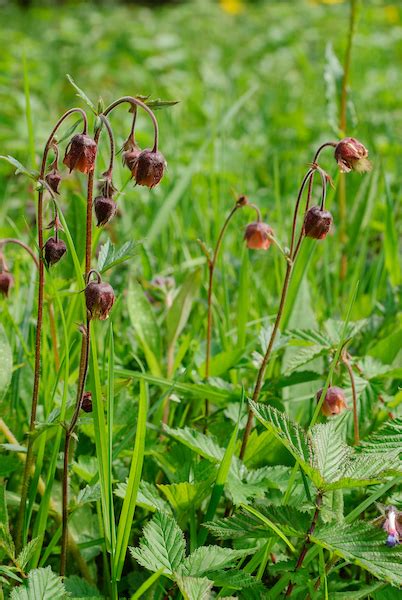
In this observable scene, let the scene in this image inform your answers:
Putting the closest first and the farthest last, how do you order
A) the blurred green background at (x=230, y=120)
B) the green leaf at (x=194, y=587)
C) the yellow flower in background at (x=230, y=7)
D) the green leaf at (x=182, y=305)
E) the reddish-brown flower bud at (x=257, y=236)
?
the green leaf at (x=194, y=587) < the reddish-brown flower bud at (x=257, y=236) < the green leaf at (x=182, y=305) < the blurred green background at (x=230, y=120) < the yellow flower in background at (x=230, y=7)

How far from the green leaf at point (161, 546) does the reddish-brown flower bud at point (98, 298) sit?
0.30 metres

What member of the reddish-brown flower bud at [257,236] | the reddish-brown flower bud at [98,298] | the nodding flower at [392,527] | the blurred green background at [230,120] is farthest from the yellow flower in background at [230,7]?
the nodding flower at [392,527]

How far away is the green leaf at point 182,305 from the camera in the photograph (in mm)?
1635

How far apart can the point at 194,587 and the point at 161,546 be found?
11 centimetres

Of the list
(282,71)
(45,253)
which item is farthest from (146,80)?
(45,253)

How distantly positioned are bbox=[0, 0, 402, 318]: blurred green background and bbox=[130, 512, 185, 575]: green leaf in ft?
1.92

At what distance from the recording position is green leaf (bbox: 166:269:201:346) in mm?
1635

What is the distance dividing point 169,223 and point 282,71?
329 cm

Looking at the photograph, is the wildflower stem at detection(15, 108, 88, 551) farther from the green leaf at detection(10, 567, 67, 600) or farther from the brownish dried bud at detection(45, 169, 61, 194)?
the green leaf at detection(10, 567, 67, 600)

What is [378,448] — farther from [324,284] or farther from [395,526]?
[324,284]

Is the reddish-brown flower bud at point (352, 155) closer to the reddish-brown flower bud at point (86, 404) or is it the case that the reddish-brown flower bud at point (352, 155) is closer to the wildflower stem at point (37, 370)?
the wildflower stem at point (37, 370)

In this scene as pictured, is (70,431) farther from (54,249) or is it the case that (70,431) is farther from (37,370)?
(54,249)

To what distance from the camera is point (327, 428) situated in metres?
1.08

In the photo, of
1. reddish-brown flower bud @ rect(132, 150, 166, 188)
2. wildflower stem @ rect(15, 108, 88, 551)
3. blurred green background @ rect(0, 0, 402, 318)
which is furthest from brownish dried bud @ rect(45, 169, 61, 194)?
blurred green background @ rect(0, 0, 402, 318)
